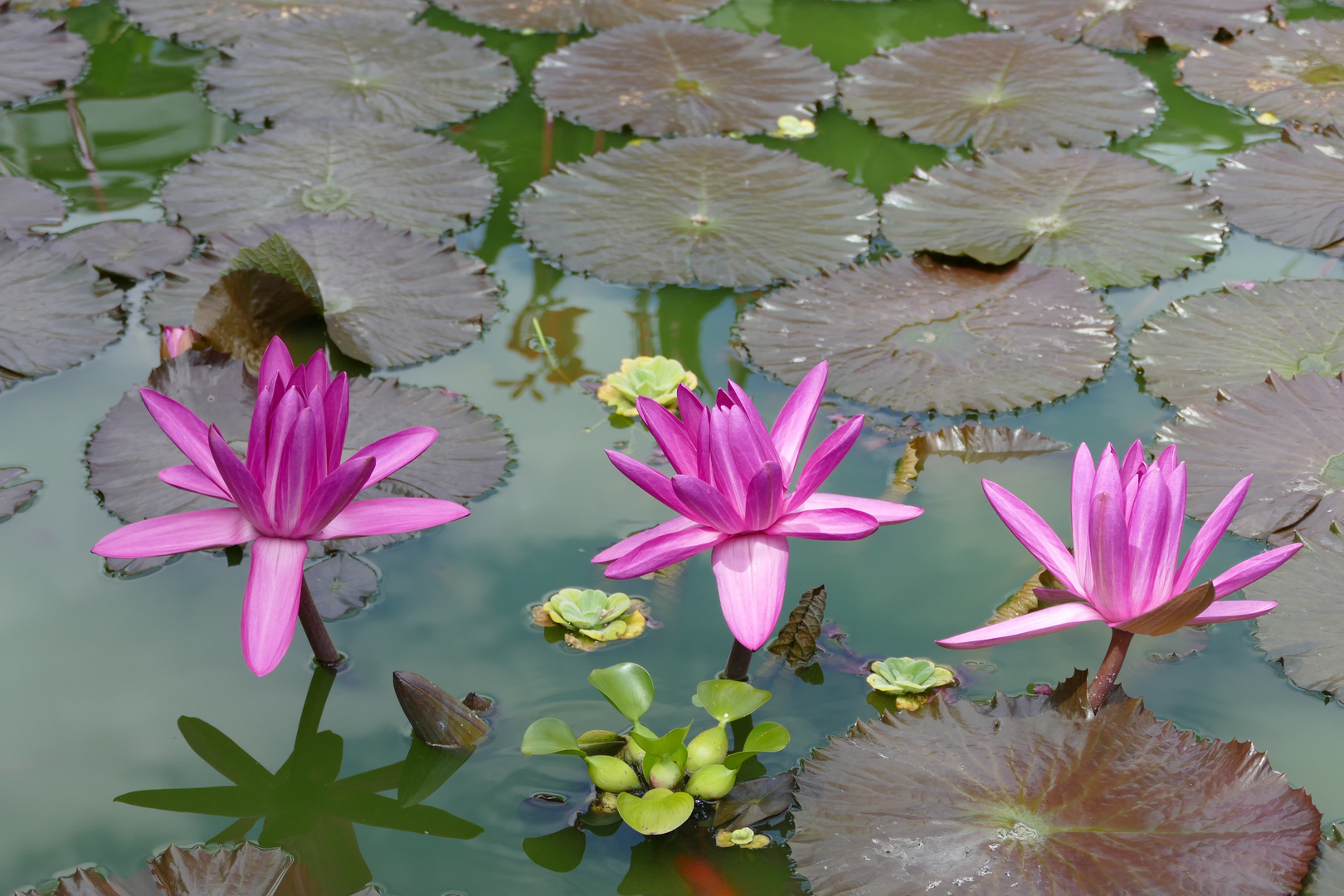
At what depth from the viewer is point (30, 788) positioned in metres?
1.61

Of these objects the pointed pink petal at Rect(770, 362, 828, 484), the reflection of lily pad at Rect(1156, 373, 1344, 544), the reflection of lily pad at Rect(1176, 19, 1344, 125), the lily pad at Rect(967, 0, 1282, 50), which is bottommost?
the reflection of lily pad at Rect(1156, 373, 1344, 544)

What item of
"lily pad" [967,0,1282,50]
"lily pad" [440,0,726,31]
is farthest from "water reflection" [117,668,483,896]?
"lily pad" [967,0,1282,50]

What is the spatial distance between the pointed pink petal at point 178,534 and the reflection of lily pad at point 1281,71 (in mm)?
3484

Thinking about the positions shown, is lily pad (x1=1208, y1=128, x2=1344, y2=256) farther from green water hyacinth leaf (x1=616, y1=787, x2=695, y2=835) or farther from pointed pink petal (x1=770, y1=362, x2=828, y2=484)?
green water hyacinth leaf (x1=616, y1=787, x2=695, y2=835)

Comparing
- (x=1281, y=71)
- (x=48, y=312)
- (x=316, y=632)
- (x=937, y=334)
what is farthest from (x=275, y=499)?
(x=1281, y=71)

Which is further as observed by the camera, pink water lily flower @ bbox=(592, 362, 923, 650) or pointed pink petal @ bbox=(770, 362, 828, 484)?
pointed pink petal @ bbox=(770, 362, 828, 484)

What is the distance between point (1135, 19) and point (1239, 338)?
2.03 metres

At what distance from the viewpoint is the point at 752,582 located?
1.43 metres

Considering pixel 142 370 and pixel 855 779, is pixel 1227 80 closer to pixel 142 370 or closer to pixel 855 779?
pixel 855 779

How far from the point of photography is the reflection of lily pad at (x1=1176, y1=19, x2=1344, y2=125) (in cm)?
342

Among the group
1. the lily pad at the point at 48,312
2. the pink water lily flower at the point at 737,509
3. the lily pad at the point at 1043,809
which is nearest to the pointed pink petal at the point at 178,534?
the pink water lily flower at the point at 737,509

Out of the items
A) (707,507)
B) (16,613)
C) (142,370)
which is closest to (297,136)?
(142,370)

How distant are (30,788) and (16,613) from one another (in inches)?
16.4

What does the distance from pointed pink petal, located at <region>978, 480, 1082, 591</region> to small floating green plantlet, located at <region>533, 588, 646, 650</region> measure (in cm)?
69
